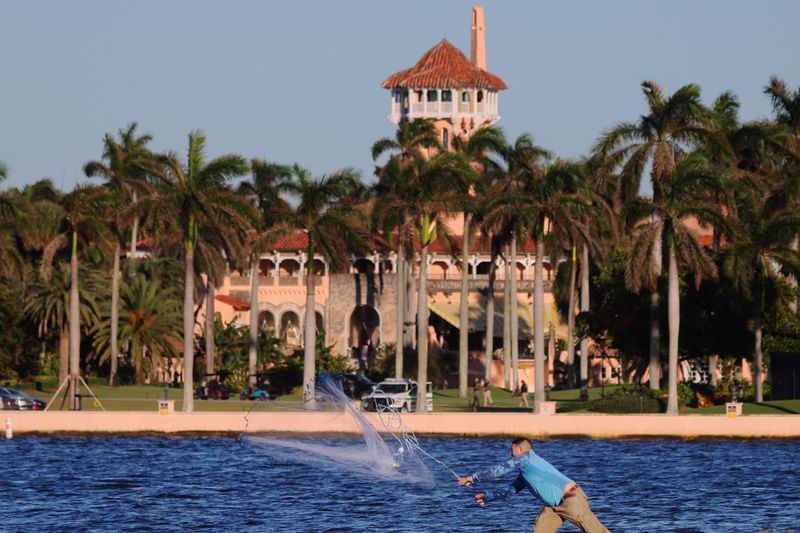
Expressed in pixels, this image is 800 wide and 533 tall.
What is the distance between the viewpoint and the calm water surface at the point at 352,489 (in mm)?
40750

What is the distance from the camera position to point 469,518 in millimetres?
41844

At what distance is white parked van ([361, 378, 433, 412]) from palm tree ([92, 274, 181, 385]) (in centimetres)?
2089

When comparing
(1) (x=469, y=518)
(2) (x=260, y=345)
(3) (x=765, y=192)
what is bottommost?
(1) (x=469, y=518)

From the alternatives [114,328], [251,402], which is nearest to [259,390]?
[251,402]

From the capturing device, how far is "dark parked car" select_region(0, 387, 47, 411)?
2825 inches

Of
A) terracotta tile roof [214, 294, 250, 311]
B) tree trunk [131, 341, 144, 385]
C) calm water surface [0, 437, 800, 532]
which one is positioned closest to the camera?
calm water surface [0, 437, 800, 532]

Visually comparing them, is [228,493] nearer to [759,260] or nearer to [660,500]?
[660,500]

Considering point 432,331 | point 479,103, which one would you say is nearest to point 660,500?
point 432,331

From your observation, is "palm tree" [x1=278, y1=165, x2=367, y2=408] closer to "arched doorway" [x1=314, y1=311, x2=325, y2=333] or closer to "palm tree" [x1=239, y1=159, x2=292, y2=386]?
"palm tree" [x1=239, y1=159, x2=292, y2=386]

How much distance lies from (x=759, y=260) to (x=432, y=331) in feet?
133

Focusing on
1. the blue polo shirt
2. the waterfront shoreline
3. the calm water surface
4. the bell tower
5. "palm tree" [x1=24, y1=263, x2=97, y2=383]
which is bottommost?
the calm water surface

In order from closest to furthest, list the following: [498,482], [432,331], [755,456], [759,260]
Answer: [498,482]
[755,456]
[759,260]
[432,331]

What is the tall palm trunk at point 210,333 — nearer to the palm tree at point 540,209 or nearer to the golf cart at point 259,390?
the golf cart at point 259,390

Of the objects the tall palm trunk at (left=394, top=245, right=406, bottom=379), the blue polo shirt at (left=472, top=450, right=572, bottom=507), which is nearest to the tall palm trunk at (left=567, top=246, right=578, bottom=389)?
the tall palm trunk at (left=394, top=245, right=406, bottom=379)
